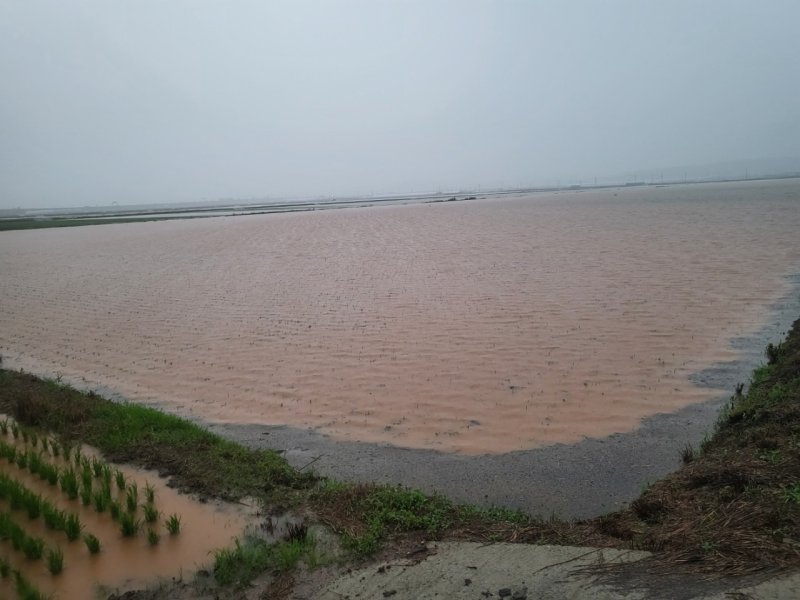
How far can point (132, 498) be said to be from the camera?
519 centimetres

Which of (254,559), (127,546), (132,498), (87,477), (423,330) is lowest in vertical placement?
(127,546)

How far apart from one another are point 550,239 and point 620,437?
19.7m

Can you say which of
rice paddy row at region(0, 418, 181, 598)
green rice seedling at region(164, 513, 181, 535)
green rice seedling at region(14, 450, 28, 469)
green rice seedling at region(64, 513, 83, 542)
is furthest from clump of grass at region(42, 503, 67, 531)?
green rice seedling at region(14, 450, 28, 469)

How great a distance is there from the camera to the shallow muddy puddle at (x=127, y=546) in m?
4.27

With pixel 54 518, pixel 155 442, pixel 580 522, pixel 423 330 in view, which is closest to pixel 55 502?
pixel 54 518

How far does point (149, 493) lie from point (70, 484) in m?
0.93

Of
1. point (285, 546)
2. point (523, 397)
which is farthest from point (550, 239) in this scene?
point (285, 546)

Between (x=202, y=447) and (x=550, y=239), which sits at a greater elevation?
(x=550, y=239)

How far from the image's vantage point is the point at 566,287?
14.4 m

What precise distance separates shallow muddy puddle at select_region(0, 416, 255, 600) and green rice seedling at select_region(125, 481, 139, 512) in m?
0.09

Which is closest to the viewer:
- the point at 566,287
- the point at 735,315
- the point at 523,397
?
the point at 523,397

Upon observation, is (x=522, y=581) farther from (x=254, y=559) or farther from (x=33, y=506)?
(x=33, y=506)

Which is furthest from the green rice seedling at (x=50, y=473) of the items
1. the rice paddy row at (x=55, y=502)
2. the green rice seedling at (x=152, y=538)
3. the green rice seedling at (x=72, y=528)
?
the green rice seedling at (x=152, y=538)

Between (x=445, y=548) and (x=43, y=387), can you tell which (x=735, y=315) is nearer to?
(x=445, y=548)
